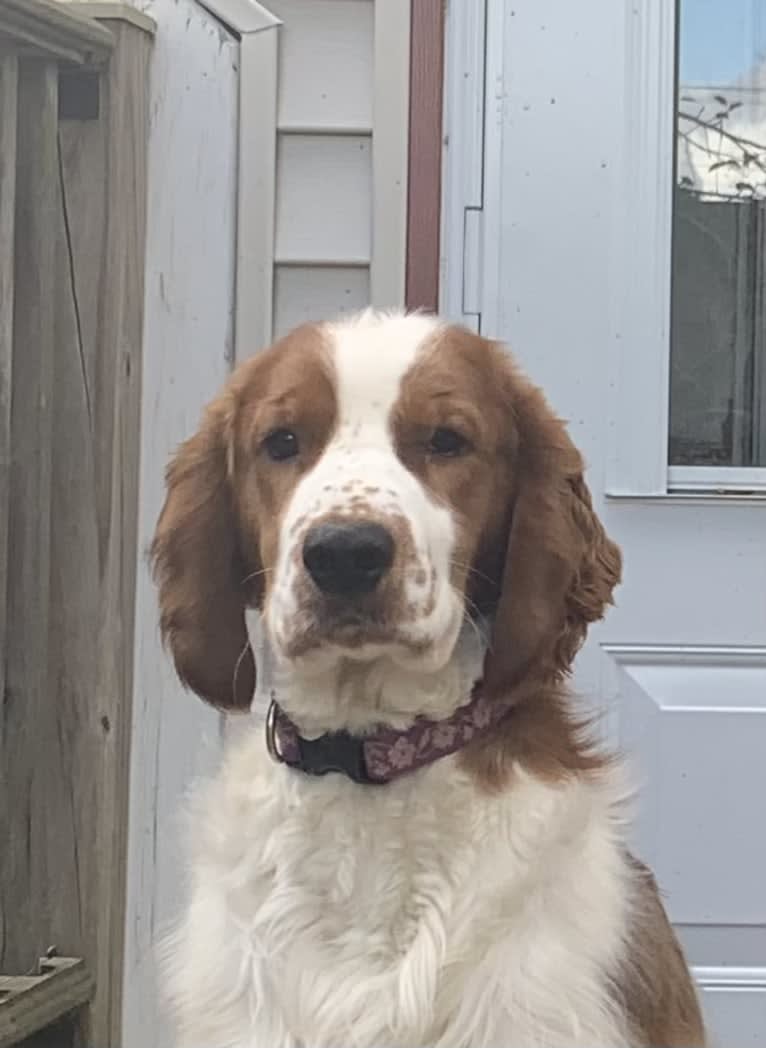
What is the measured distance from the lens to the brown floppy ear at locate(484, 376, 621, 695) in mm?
2008

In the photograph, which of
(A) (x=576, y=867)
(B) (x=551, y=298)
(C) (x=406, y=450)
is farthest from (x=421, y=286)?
(A) (x=576, y=867)

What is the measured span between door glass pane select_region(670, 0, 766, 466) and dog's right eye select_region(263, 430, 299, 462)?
1.35 m

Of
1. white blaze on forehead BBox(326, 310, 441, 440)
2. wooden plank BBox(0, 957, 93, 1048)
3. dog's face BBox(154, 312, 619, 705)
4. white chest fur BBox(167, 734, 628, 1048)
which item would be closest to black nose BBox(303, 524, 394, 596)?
dog's face BBox(154, 312, 619, 705)

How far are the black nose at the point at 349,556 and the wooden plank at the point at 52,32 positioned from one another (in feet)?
5.15

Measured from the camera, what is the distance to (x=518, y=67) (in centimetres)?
312

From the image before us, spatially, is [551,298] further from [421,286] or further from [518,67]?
[518,67]

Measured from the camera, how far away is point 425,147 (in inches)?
123

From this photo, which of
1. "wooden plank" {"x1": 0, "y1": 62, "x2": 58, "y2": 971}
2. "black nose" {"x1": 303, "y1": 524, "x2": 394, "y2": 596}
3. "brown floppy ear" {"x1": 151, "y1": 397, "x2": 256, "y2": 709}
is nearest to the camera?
"black nose" {"x1": 303, "y1": 524, "x2": 394, "y2": 596}

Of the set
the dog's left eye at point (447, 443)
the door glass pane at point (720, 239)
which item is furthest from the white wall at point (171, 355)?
the dog's left eye at point (447, 443)

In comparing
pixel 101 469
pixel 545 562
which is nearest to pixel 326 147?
pixel 101 469

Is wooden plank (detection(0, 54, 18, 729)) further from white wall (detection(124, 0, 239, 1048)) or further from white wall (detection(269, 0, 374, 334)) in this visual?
white wall (detection(269, 0, 374, 334))

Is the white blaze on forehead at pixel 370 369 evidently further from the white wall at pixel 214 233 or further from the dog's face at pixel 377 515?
the white wall at pixel 214 233

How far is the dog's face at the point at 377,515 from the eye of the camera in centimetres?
183

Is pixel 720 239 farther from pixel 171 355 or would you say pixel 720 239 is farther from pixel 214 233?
pixel 171 355
